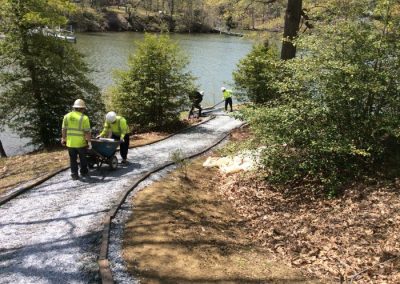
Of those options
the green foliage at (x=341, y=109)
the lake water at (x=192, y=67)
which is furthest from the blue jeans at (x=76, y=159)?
the lake water at (x=192, y=67)

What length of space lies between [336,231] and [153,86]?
1289 cm

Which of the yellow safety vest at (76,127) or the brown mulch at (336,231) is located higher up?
the yellow safety vest at (76,127)

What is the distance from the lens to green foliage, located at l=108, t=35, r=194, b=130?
18.9 m

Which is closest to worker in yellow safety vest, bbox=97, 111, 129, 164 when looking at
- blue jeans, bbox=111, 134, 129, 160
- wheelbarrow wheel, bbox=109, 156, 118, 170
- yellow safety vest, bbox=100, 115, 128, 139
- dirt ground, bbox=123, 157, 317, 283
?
yellow safety vest, bbox=100, 115, 128, 139

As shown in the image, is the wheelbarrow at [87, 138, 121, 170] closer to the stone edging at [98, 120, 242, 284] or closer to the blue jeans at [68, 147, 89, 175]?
the blue jeans at [68, 147, 89, 175]

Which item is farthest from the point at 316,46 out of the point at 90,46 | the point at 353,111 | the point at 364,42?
the point at 90,46

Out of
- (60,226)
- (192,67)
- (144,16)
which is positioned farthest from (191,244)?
(144,16)

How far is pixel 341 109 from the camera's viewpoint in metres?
9.64

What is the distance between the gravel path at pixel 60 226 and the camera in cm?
628

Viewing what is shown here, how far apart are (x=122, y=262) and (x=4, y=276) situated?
5.56 ft

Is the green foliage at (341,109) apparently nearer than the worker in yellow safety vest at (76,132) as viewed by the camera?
Yes

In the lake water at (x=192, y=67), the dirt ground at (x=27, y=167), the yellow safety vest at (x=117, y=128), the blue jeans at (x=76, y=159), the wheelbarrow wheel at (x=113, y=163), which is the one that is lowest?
the lake water at (x=192, y=67)

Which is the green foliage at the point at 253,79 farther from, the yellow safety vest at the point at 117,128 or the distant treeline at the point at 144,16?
the distant treeline at the point at 144,16

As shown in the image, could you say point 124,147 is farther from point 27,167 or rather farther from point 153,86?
point 153,86
